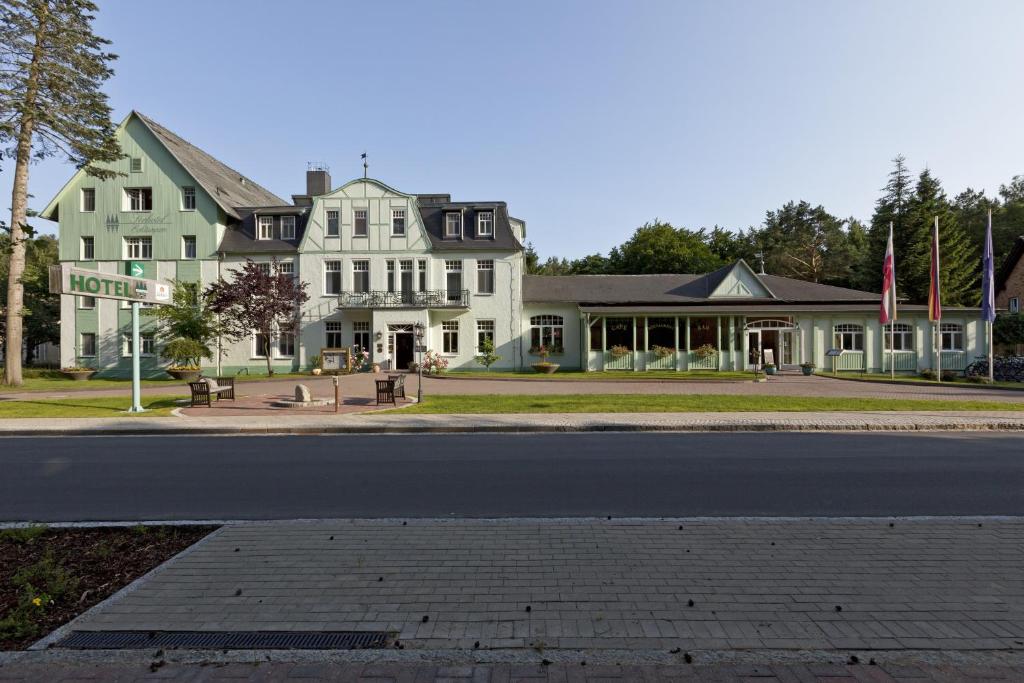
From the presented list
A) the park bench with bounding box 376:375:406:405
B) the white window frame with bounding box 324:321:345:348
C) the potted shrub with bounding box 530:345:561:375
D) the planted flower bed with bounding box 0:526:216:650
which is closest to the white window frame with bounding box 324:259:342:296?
the white window frame with bounding box 324:321:345:348

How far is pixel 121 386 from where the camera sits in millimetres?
27000

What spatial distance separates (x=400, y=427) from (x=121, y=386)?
20.9 m

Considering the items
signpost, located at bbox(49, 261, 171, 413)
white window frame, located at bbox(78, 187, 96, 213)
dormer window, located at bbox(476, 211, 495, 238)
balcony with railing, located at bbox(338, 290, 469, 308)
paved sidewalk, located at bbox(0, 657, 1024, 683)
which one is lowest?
paved sidewalk, located at bbox(0, 657, 1024, 683)

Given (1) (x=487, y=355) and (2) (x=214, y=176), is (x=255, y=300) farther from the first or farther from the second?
(2) (x=214, y=176)

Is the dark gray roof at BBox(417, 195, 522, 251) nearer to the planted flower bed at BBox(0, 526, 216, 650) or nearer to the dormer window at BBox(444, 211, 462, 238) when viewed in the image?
the dormer window at BBox(444, 211, 462, 238)

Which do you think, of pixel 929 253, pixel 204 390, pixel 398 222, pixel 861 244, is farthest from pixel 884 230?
pixel 204 390

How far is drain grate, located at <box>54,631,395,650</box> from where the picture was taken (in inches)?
132

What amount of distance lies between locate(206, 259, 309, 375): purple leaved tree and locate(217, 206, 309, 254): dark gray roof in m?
2.59

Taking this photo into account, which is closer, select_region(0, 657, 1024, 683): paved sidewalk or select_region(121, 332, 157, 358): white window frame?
select_region(0, 657, 1024, 683): paved sidewalk

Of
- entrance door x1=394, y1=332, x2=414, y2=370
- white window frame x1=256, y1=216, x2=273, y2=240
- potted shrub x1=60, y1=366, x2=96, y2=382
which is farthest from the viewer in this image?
white window frame x1=256, y1=216, x2=273, y2=240

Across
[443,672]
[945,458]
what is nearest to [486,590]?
[443,672]

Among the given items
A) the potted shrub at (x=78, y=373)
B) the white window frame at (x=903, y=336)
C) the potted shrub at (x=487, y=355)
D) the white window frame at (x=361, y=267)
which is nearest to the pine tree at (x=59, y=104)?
the potted shrub at (x=78, y=373)

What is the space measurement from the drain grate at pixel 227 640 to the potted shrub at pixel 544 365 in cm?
2773

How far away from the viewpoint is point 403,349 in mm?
33906
